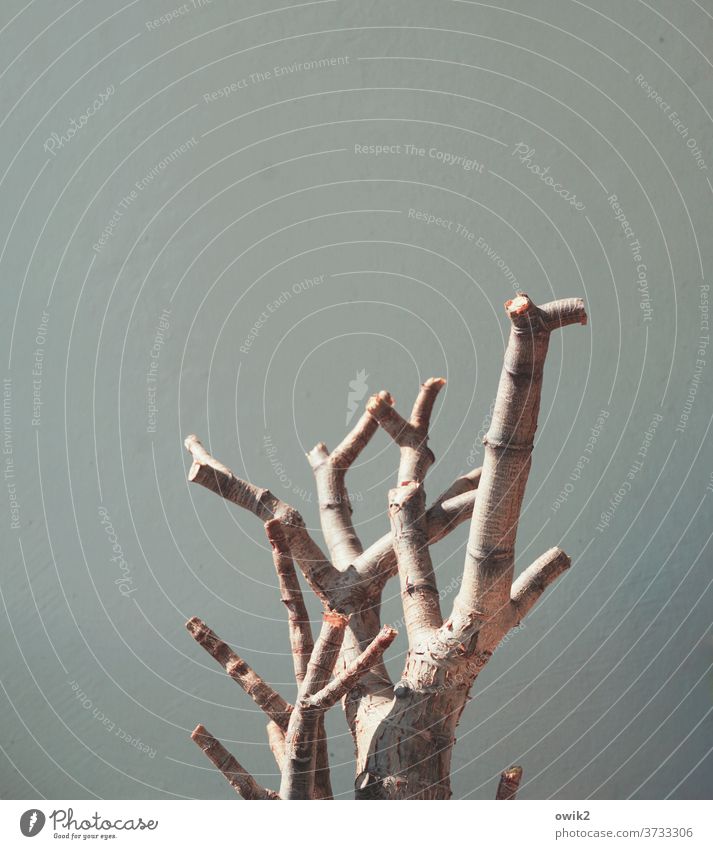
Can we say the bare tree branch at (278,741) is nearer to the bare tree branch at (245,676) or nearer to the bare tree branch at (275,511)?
the bare tree branch at (245,676)

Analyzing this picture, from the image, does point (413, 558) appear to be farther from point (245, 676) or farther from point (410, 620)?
point (245, 676)

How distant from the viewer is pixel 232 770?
0.95 meters

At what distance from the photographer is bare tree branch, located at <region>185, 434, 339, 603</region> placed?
41.8 inches

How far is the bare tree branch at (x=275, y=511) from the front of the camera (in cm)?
106

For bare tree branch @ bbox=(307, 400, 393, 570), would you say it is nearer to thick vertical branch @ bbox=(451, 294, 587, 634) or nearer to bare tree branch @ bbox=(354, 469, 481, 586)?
bare tree branch @ bbox=(354, 469, 481, 586)

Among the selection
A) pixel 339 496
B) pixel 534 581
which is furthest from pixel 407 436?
pixel 534 581

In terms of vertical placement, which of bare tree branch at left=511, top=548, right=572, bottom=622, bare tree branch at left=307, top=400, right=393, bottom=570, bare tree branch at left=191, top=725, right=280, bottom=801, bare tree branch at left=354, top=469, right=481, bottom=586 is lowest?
bare tree branch at left=191, top=725, right=280, bottom=801

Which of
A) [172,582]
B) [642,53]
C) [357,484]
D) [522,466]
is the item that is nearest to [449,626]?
[522,466]

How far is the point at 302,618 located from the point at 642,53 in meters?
1.20

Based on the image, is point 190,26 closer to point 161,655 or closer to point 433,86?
point 433,86

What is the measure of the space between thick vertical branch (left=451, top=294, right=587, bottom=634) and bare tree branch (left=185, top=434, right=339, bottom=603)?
19cm

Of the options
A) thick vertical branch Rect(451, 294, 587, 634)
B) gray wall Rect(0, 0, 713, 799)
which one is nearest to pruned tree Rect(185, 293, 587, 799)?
thick vertical branch Rect(451, 294, 587, 634)

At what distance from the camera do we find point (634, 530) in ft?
6.30

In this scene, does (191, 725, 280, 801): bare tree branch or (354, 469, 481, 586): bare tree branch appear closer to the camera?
(191, 725, 280, 801): bare tree branch
